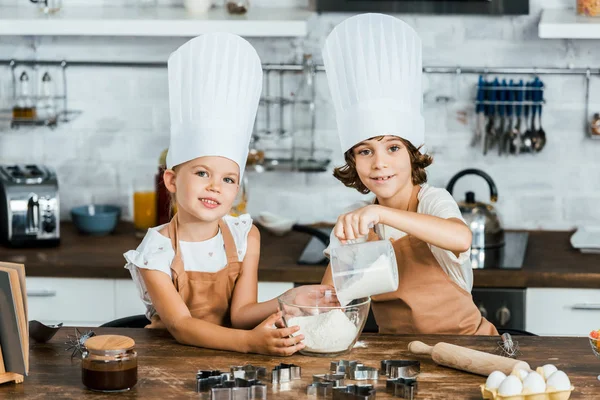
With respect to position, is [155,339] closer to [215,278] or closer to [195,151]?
[215,278]

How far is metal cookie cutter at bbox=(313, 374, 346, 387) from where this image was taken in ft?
5.61

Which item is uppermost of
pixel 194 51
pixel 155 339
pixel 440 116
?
pixel 194 51

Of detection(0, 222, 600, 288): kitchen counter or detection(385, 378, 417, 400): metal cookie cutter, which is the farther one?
detection(0, 222, 600, 288): kitchen counter

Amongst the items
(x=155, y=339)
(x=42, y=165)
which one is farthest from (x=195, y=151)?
(x=42, y=165)

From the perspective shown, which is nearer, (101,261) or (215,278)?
(215,278)

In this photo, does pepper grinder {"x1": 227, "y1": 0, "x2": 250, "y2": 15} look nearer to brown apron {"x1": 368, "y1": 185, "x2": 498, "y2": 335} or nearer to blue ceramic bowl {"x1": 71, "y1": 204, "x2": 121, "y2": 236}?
blue ceramic bowl {"x1": 71, "y1": 204, "x2": 121, "y2": 236}

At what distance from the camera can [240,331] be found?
193 centimetres

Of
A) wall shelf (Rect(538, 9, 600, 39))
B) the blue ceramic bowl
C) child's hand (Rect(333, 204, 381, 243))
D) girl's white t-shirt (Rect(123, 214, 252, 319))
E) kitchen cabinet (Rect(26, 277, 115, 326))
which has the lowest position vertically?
kitchen cabinet (Rect(26, 277, 115, 326))

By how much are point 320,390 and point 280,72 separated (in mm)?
2092

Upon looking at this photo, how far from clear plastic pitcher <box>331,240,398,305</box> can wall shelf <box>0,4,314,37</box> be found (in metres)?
1.47

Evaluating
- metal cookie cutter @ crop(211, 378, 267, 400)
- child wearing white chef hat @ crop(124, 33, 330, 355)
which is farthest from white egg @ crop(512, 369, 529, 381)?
child wearing white chef hat @ crop(124, 33, 330, 355)

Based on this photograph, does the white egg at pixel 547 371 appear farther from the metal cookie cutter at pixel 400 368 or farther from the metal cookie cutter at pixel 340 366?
the metal cookie cutter at pixel 340 366

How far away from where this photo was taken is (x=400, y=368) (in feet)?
5.77

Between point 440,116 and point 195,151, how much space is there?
1.70 m
